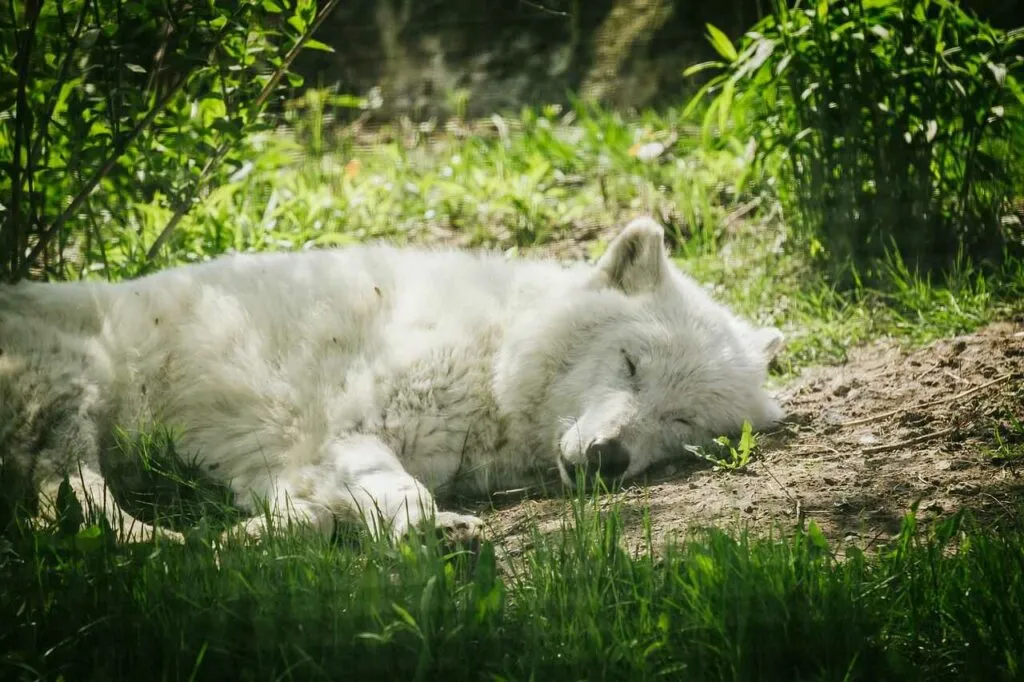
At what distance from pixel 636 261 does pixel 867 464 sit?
1177 millimetres

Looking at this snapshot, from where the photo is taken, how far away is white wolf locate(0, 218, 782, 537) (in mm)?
3352

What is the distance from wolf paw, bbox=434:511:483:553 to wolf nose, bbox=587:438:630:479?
62 centimetres

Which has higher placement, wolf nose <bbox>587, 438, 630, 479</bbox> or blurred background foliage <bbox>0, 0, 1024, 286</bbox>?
blurred background foliage <bbox>0, 0, 1024, 286</bbox>

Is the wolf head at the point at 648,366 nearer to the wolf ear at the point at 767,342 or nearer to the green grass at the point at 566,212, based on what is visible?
the wolf ear at the point at 767,342

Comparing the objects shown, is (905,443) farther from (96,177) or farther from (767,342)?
(96,177)

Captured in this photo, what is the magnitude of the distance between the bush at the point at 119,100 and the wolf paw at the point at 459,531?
2.23 metres

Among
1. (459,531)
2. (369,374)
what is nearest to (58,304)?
(369,374)

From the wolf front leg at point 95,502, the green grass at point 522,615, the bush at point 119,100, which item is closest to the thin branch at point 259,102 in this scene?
the bush at point 119,100

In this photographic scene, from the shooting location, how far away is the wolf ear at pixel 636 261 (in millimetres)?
3953

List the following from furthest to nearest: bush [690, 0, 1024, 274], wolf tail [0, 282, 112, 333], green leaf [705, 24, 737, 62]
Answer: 1. green leaf [705, 24, 737, 62]
2. bush [690, 0, 1024, 274]
3. wolf tail [0, 282, 112, 333]

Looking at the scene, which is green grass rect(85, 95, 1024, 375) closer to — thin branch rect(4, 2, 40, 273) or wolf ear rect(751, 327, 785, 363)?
wolf ear rect(751, 327, 785, 363)

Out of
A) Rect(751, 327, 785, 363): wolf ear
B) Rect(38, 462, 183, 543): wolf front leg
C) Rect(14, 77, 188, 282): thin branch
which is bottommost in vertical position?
Rect(38, 462, 183, 543): wolf front leg

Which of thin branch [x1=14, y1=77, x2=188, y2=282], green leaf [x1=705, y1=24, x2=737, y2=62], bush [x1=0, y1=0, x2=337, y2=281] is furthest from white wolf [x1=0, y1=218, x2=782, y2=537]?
green leaf [x1=705, y1=24, x2=737, y2=62]

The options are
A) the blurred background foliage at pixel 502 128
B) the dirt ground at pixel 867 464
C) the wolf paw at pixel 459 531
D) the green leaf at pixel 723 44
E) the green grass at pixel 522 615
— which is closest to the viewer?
the green grass at pixel 522 615
